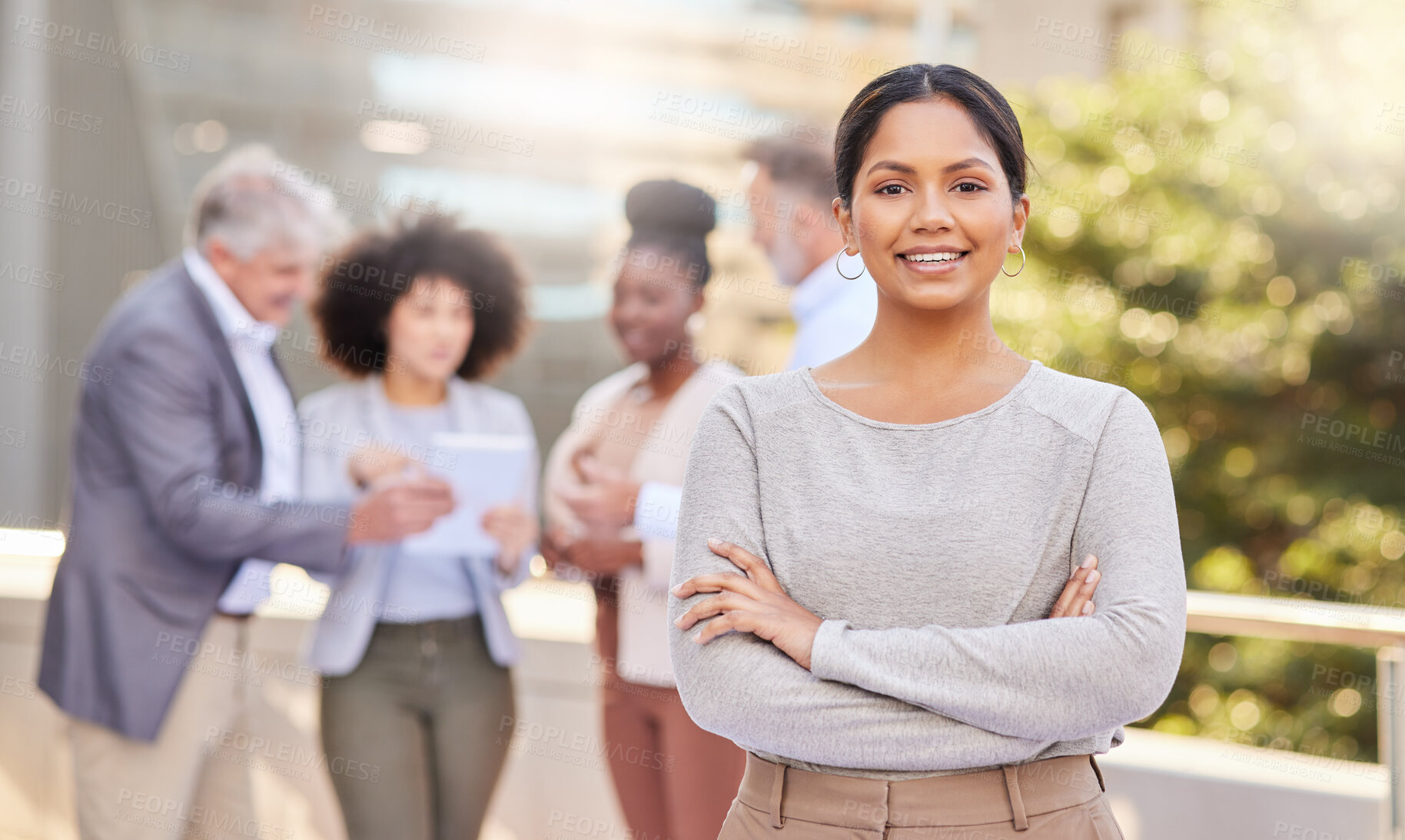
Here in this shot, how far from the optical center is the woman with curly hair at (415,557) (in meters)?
2.97

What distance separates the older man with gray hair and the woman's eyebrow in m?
2.06

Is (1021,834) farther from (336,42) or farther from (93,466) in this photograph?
(336,42)

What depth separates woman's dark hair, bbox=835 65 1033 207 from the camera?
129cm

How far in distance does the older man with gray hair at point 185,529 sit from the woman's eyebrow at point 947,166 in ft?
6.76

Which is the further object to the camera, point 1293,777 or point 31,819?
point 31,819

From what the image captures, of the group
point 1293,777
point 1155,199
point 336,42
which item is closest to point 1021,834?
point 1293,777

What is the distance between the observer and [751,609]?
122 cm

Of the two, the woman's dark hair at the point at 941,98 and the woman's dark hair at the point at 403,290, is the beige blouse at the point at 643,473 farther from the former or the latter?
the woman's dark hair at the point at 941,98

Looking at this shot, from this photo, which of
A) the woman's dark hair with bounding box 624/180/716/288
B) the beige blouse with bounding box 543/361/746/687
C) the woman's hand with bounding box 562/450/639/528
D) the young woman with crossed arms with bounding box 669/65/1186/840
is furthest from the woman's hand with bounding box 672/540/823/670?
the woman's dark hair with bounding box 624/180/716/288

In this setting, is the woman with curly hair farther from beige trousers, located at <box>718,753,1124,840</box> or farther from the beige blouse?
beige trousers, located at <box>718,753,1124,840</box>

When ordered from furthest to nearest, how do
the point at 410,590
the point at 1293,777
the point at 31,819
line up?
the point at 31,819 < the point at 410,590 < the point at 1293,777

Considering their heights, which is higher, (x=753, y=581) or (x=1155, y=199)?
(x=1155, y=199)

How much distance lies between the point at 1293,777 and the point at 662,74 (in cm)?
250

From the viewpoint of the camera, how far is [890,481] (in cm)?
123
